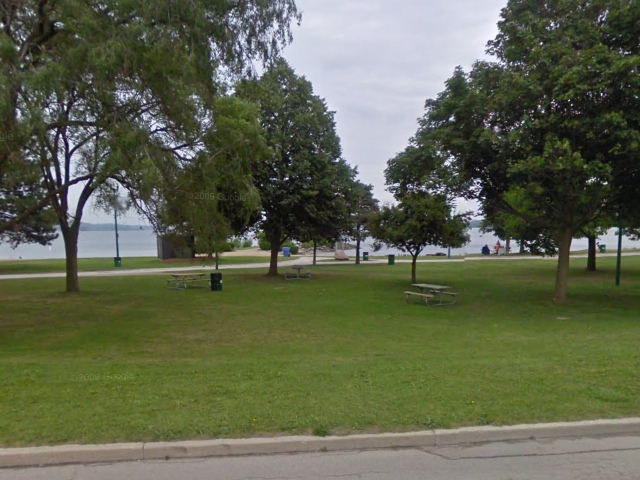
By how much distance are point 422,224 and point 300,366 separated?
516 inches

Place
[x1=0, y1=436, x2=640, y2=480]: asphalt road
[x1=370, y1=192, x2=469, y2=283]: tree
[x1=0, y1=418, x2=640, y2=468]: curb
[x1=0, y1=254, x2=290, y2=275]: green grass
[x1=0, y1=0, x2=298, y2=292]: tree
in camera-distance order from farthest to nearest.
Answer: [x1=0, y1=254, x2=290, y2=275]: green grass, [x1=370, y1=192, x2=469, y2=283]: tree, [x1=0, y1=0, x2=298, y2=292]: tree, [x1=0, y1=418, x2=640, y2=468]: curb, [x1=0, y1=436, x2=640, y2=480]: asphalt road

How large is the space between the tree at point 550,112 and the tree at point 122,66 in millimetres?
6733

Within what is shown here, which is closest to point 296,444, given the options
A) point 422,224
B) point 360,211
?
point 422,224

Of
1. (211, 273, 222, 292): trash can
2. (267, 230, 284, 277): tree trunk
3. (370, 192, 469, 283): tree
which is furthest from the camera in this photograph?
(267, 230, 284, 277): tree trunk

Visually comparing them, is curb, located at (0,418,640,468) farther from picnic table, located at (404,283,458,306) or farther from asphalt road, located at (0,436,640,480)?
picnic table, located at (404,283,458,306)

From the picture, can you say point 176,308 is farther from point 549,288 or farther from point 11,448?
point 549,288

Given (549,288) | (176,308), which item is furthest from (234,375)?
(549,288)

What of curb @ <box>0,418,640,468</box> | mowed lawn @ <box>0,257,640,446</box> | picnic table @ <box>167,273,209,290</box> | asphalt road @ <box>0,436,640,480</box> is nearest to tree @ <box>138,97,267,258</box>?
mowed lawn @ <box>0,257,640,446</box>

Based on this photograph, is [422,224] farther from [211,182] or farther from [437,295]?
[211,182]

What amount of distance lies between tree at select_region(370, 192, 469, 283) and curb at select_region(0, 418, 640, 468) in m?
14.0

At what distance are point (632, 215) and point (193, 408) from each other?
1642 centimetres

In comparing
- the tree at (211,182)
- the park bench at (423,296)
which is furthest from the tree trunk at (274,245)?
the tree at (211,182)

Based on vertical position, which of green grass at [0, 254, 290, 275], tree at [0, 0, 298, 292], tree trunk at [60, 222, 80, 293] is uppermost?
tree at [0, 0, 298, 292]

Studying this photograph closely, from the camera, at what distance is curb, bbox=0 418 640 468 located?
3.38m
